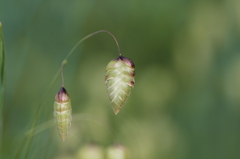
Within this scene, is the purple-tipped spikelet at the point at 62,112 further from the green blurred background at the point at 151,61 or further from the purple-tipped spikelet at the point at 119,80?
the green blurred background at the point at 151,61

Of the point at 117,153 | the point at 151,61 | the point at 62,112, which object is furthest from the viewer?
the point at 151,61

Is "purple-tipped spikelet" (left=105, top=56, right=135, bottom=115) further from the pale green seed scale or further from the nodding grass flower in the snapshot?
the nodding grass flower

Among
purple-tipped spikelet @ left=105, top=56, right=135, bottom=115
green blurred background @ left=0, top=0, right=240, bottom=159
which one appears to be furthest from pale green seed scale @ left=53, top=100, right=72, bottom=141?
green blurred background @ left=0, top=0, right=240, bottom=159

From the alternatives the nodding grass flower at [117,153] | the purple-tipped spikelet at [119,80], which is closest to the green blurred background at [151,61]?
the nodding grass flower at [117,153]

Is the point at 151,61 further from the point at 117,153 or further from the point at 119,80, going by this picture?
the point at 119,80

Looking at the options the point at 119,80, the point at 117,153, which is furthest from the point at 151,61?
the point at 119,80
